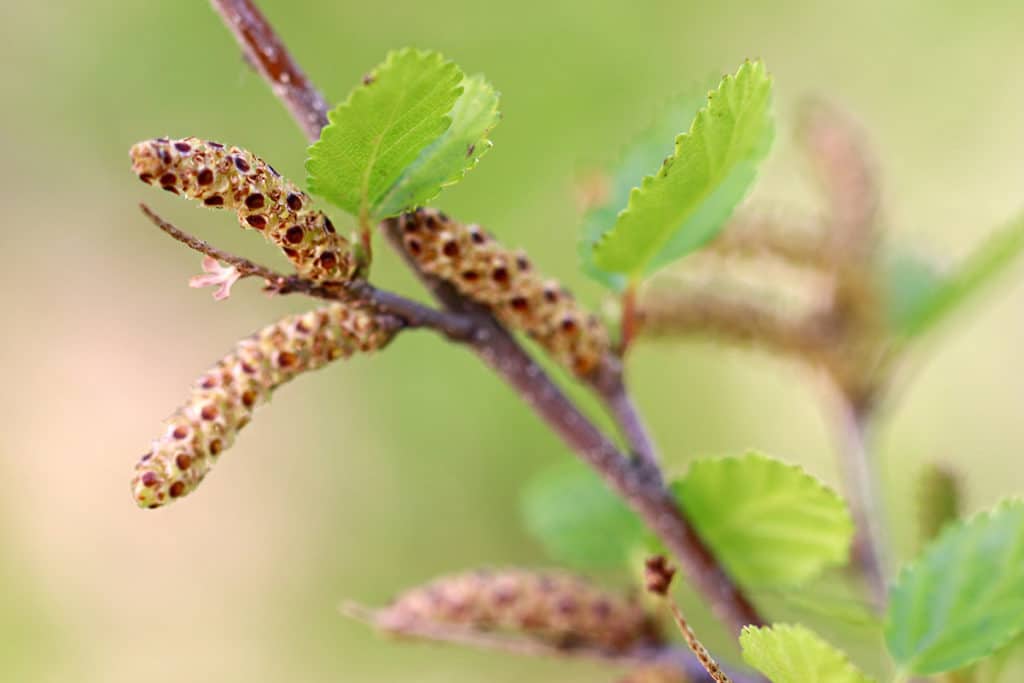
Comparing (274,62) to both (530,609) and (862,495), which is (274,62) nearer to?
(530,609)

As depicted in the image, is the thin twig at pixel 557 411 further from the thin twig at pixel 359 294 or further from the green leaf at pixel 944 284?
the green leaf at pixel 944 284

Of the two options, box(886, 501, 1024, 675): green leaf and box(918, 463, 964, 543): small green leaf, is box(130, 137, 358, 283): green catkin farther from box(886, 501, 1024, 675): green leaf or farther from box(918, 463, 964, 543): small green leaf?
box(918, 463, 964, 543): small green leaf

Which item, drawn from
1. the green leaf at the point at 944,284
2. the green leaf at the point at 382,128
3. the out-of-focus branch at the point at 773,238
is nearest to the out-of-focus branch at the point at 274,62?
the green leaf at the point at 382,128

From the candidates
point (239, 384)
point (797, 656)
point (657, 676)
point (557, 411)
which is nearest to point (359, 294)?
point (239, 384)

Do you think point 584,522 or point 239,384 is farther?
point 584,522

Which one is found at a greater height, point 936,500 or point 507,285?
point 507,285

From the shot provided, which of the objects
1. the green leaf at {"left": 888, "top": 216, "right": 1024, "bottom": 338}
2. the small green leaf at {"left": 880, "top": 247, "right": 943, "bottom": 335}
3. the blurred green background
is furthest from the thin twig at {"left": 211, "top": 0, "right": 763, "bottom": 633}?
the blurred green background

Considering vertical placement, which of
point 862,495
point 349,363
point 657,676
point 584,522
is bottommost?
point 657,676

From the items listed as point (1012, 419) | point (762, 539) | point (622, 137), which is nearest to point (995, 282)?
point (762, 539)
